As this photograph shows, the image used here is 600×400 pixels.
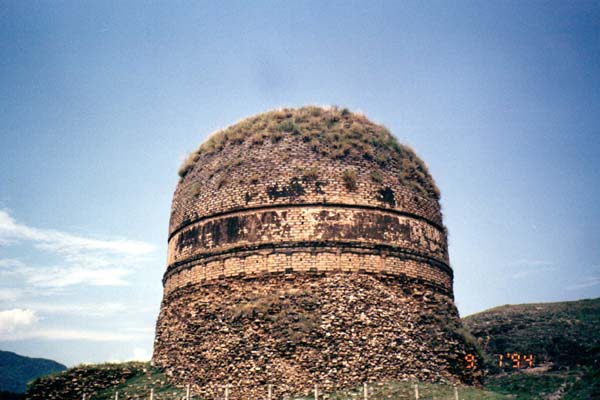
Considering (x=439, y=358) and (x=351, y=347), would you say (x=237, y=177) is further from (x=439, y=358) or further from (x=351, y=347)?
(x=439, y=358)

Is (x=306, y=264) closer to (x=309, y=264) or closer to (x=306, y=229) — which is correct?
(x=309, y=264)

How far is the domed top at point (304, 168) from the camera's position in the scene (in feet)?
48.6

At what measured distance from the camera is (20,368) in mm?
52875

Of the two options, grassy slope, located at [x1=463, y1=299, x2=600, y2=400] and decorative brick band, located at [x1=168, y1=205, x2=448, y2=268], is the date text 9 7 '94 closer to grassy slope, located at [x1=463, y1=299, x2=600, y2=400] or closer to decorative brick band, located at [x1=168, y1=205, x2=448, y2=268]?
grassy slope, located at [x1=463, y1=299, x2=600, y2=400]

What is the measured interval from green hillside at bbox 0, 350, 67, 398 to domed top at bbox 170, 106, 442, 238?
1679 inches

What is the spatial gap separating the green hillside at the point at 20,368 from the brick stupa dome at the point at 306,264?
139 feet

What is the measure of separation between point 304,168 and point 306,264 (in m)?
2.97

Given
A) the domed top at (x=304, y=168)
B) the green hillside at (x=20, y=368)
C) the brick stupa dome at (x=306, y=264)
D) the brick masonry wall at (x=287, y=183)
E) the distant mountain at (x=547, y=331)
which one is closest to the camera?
the brick stupa dome at (x=306, y=264)

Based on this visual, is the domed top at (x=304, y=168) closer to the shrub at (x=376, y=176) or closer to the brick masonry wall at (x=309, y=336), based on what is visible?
the shrub at (x=376, y=176)

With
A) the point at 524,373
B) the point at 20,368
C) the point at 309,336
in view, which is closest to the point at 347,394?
the point at 309,336

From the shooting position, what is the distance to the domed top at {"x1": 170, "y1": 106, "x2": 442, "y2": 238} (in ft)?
48.6

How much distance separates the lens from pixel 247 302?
1359 centimetres

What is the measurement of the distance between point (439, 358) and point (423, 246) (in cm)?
354

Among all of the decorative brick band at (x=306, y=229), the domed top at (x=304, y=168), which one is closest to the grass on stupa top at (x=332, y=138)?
the domed top at (x=304, y=168)
